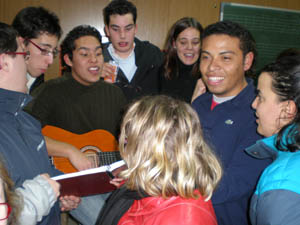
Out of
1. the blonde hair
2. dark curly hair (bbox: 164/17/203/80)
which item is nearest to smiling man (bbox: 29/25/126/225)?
dark curly hair (bbox: 164/17/203/80)

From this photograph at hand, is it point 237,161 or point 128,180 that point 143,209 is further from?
point 237,161

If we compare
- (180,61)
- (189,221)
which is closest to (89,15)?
(180,61)

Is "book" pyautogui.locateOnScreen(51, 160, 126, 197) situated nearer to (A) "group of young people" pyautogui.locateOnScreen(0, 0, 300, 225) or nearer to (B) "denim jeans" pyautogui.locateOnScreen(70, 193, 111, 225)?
(A) "group of young people" pyautogui.locateOnScreen(0, 0, 300, 225)

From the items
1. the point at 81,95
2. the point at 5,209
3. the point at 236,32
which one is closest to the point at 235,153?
the point at 236,32

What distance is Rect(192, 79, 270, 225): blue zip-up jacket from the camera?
1289mm

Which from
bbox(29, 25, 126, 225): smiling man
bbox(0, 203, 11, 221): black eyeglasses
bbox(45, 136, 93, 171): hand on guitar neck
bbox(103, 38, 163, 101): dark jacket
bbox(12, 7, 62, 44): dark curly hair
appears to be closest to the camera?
bbox(0, 203, 11, 221): black eyeglasses

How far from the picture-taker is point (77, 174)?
48.2 inches

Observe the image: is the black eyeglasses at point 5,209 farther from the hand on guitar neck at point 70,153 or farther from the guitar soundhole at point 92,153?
the guitar soundhole at point 92,153

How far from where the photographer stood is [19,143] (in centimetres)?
119

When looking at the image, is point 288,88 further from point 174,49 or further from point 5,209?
point 174,49

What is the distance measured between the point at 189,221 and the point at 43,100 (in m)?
1.77

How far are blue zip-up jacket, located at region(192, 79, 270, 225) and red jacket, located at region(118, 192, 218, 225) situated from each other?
387 mm

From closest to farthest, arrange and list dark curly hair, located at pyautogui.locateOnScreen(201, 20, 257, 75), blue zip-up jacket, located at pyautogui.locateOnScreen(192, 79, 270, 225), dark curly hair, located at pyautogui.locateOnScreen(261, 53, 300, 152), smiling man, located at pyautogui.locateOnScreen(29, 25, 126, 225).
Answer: dark curly hair, located at pyautogui.locateOnScreen(261, 53, 300, 152) < blue zip-up jacket, located at pyautogui.locateOnScreen(192, 79, 270, 225) < dark curly hair, located at pyautogui.locateOnScreen(201, 20, 257, 75) < smiling man, located at pyautogui.locateOnScreen(29, 25, 126, 225)

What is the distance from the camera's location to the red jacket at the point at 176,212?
861 millimetres
